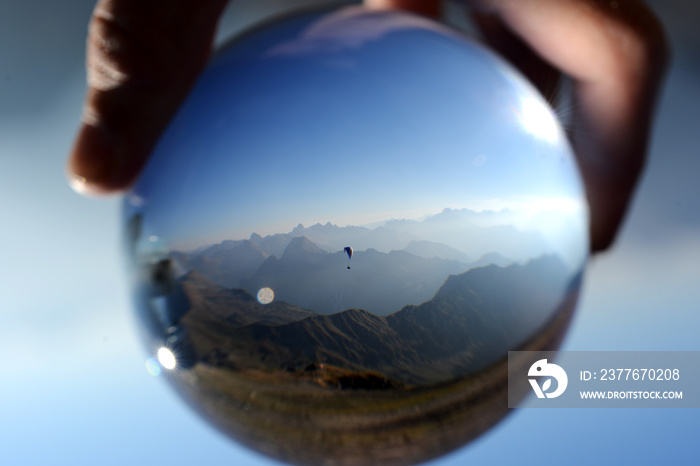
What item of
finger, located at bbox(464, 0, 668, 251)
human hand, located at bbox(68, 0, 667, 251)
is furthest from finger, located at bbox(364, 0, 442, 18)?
finger, located at bbox(464, 0, 668, 251)

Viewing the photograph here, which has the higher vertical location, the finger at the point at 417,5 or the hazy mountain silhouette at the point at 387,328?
the finger at the point at 417,5

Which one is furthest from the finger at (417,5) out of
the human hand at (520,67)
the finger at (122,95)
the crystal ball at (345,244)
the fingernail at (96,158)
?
the fingernail at (96,158)

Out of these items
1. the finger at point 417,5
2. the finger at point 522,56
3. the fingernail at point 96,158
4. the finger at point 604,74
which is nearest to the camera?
the fingernail at point 96,158

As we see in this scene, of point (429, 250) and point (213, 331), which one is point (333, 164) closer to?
point (429, 250)

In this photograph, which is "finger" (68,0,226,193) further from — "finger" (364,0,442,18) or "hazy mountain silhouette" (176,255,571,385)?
"finger" (364,0,442,18)

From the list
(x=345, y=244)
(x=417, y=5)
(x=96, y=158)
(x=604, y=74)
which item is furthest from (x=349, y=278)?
(x=417, y=5)

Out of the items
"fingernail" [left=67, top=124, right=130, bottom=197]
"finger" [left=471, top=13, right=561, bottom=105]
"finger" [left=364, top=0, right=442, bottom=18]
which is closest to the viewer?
"fingernail" [left=67, top=124, right=130, bottom=197]

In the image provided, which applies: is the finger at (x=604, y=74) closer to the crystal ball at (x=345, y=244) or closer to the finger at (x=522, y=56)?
the finger at (x=522, y=56)

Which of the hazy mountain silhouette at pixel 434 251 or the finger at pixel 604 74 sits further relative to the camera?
the finger at pixel 604 74
